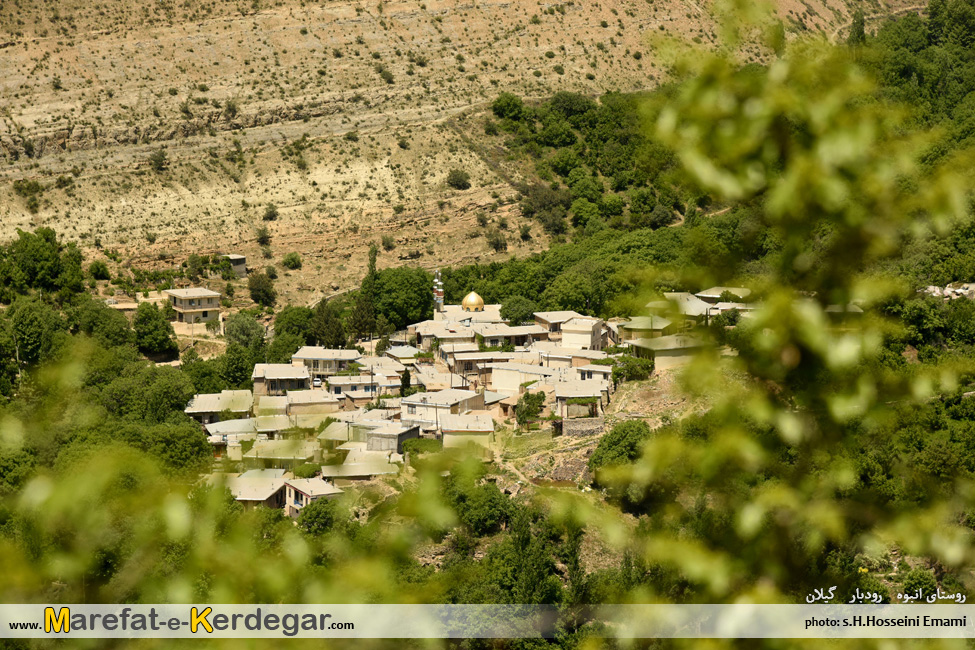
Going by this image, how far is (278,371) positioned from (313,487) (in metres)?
6.30

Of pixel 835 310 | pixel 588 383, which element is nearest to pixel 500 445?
pixel 588 383

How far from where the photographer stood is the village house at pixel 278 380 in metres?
23.4

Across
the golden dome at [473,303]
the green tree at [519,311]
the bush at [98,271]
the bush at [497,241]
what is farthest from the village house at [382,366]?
the bush at [497,241]

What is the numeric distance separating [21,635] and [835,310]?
129 inches

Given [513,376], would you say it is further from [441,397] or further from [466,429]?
[466,429]

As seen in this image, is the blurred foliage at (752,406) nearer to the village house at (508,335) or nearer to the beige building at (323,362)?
the beige building at (323,362)

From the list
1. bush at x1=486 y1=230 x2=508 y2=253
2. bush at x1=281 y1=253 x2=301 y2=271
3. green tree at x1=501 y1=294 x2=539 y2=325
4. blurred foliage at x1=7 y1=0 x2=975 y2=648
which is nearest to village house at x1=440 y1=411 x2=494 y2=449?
green tree at x1=501 y1=294 x2=539 y2=325

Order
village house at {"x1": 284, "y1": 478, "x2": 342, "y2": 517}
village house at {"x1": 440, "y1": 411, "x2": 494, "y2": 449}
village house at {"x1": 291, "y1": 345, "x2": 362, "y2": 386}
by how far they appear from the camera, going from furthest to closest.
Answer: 1. village house at {"x1": 291, "y1": 345, "x2": 362, "y2": 386}
2. village house at {"x1": 440, "y1": 411, "x2": 494, "y2": 449}
3. village house at {"x1": 284, "y1": 478, "x2": 342, "y2": 517}

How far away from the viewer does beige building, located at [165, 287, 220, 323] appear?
27172 millimetres

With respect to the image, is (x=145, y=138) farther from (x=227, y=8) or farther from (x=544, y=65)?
(x=544, y=65)

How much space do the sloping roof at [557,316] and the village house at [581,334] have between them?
0.45m

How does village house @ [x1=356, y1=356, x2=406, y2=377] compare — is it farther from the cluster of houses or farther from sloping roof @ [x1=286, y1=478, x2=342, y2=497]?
sloping roof @ [x1=286, y1=478, x2=342, y2=497]

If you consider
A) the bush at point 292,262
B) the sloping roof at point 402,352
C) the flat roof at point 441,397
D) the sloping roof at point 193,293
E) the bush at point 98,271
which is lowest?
the flat roof at point 441,397

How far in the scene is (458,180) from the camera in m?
35.0
